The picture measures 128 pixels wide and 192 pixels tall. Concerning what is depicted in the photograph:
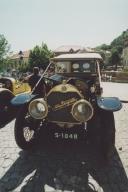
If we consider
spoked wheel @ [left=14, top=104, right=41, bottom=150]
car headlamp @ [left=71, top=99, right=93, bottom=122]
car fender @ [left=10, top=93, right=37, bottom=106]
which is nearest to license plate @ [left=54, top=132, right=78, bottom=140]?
car headlamp @ [left=71, top=99, right=93, bottom=122]

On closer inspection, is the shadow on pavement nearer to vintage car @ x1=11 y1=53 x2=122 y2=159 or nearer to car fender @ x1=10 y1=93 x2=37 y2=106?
vintage car @ x1=11 y1=53 x2=122 y2=159

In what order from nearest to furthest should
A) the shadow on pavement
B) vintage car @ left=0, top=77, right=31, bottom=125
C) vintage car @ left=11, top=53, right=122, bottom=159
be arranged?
the shadow on pavement → vintage car @ left=11, top=53, right=122, bottom=159 → vintage car @ left=0, top=77, right=31, bottom=125

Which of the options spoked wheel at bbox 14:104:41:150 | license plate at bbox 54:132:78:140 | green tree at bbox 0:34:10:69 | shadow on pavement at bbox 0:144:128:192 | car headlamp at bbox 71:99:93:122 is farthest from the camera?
green tree at bbox 0:34:10:69

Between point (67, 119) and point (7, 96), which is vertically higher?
point (67, 119)

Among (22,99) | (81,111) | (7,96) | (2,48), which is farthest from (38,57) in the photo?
(81,111)

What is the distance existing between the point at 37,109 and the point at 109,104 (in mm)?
1290

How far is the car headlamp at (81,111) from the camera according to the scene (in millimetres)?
4203

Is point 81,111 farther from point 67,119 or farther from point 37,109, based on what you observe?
point 37,109

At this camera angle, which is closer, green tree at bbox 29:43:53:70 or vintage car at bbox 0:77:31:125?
vintage car at bbox 0:77:31:125

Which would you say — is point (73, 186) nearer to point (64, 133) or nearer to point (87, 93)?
point (64, 133)

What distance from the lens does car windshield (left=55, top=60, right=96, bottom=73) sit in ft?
21.4

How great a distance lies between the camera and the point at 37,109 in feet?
14.7

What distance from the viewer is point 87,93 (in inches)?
214

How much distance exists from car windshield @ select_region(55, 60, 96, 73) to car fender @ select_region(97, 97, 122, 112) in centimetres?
188
